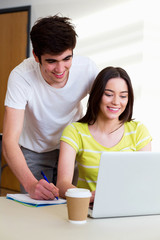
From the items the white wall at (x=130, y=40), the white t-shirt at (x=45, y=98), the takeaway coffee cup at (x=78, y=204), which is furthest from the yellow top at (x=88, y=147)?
the white wall at (x=130, y=40)

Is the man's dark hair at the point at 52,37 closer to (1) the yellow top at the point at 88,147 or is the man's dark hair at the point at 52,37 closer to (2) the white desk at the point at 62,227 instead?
(1) the yellow top at the point at 88,147

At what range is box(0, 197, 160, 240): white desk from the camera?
3.44 ft

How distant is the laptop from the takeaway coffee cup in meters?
0.05

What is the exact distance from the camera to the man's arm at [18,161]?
1395 millimetres

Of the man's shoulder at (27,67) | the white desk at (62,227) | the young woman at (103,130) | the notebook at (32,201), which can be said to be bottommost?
the notebook at (32,201)

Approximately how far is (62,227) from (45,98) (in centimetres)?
94

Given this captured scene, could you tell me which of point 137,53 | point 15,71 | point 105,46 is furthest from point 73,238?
point 105,46

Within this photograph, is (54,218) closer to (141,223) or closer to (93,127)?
(141,223)

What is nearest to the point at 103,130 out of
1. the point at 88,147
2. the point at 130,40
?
the point at 88,147

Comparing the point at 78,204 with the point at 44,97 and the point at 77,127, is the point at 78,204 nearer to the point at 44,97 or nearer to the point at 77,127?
the point at 77,127

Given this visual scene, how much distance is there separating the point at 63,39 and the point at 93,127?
47 centimetres

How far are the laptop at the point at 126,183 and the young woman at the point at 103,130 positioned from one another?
553mm

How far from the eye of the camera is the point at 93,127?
1.90m

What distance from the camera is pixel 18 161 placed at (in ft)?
5.43
